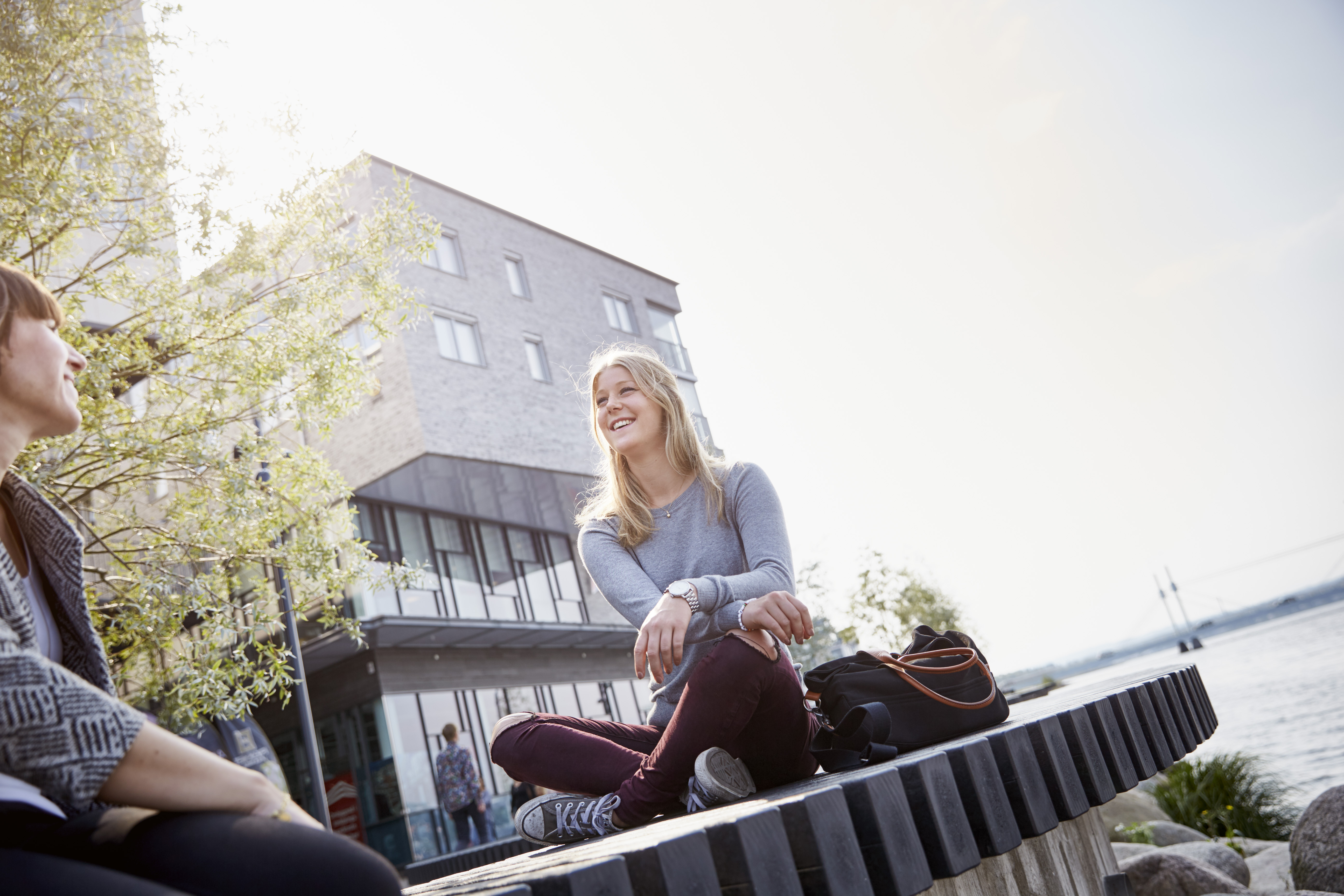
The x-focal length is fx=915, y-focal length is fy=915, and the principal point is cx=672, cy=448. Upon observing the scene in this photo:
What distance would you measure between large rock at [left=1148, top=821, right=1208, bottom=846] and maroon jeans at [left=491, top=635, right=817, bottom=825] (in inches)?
323

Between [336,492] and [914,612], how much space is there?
25586 mm

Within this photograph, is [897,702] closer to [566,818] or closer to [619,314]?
[566,818]

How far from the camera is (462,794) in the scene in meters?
16.6

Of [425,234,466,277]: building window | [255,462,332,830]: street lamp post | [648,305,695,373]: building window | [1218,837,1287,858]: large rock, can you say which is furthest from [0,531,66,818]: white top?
[648,305,695,373]: building window

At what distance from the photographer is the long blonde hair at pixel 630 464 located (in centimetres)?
332

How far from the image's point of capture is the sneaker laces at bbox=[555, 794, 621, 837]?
257cm

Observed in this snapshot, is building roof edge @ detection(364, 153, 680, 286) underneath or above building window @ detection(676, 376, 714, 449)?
above

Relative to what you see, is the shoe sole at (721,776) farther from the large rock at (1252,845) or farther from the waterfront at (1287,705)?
the large rock at (1252,845)

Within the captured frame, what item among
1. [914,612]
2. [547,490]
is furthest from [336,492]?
[914,612]

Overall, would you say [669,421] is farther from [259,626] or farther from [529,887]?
[259,626]

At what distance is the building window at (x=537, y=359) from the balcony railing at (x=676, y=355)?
5611mm

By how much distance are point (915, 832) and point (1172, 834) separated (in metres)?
9.31

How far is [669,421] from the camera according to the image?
3.43 m

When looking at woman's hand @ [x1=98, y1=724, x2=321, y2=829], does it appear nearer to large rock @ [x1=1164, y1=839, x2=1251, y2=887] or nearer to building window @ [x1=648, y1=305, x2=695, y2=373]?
large rock @ [x1=1164, y1=839, x2=1251, y2=887]
